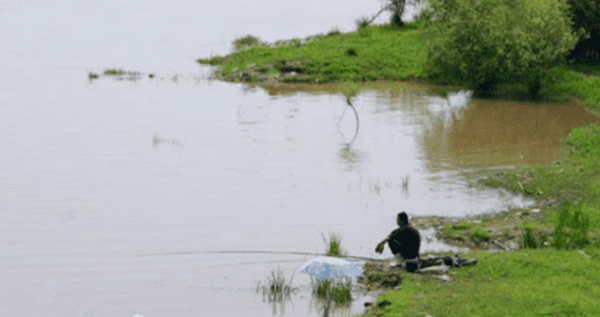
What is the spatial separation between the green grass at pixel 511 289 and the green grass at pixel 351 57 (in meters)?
34.0

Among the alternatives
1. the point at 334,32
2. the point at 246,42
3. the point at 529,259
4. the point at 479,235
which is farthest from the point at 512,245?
the point at 246,42

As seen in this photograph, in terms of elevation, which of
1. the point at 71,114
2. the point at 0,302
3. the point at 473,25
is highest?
the point at 473,25

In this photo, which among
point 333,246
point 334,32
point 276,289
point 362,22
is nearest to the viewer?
point 276,289

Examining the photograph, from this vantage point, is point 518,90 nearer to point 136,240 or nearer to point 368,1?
point 136,240

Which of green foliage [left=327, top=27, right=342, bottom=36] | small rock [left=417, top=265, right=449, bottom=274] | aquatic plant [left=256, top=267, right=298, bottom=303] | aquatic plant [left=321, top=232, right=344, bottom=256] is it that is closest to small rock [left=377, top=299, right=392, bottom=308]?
small rock [left=417, top=265, right=449, bottom=274]

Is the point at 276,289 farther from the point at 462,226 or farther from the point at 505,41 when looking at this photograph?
the point at 505,41

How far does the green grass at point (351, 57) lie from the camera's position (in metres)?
50.5

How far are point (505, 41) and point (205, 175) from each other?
19.5 m

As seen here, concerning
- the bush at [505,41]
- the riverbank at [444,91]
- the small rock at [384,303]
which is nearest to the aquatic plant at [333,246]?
the riverbank at [444,91]

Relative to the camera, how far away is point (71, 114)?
39750 mm

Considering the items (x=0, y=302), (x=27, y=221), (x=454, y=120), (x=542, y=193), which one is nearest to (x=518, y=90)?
(x=454, y=120)

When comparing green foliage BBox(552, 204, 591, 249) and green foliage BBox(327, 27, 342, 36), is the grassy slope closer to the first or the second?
green foliage BBox(552, 204, 591, 249)

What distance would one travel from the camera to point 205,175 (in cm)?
2805

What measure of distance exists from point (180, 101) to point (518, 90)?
18.6m
